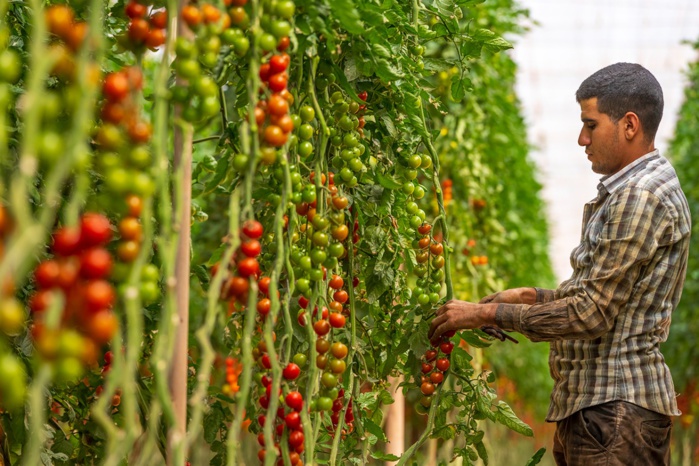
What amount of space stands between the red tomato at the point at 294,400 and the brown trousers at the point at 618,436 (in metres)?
0.64

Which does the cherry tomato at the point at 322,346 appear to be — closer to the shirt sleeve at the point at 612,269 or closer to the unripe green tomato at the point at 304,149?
the unripe green tomato at the point at 304,149

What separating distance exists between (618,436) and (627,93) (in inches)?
24.7

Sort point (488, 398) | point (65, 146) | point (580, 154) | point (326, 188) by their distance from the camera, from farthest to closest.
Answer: point (580, 154) < point (488, 398) < point (326, 188) < point (65, 146)

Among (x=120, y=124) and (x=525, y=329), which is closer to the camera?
(x=120, y=124)

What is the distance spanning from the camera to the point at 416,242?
1.49 meters

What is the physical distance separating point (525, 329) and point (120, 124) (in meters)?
0.90

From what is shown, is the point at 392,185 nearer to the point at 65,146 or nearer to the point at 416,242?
the point at 416,242

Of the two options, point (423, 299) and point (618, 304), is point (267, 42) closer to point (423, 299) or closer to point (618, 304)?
point (423, 299)

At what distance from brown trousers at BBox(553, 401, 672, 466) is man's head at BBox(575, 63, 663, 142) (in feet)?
1.70

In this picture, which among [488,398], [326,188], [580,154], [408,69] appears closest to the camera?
[326,188]

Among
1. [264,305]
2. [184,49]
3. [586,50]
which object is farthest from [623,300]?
[586,50]

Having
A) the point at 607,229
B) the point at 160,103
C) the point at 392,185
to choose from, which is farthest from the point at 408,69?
the point at 160,103

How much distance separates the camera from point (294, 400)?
1.09 metres

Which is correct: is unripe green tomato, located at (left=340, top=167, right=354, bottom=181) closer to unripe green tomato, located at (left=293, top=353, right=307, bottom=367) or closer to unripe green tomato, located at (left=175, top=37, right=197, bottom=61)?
unripe green tomato, located at (left=293, top=353, right=307, bottom=367)
